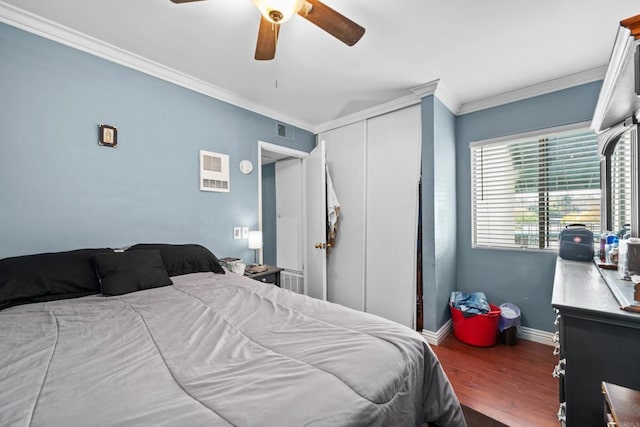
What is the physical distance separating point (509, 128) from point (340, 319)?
2794 mm

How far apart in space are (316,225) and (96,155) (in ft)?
7.03

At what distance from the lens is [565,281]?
147 centimetres

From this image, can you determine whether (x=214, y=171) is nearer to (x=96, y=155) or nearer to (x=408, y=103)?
(x=96, y=155)

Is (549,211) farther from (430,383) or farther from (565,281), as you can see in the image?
(430,383)

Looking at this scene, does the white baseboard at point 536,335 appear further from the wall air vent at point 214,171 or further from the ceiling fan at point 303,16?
the wall air vent at point 214,171

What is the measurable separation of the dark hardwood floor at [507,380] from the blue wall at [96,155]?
236cm

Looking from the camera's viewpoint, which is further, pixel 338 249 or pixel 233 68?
pixel 338 249

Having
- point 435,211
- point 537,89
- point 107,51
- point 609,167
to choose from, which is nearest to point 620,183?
point 609,167

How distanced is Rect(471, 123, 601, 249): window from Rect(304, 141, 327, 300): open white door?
172 centimetres

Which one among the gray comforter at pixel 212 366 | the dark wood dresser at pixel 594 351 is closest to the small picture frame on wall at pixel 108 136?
the gray comforter at pixel 212 366

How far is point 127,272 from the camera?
5.67 feet

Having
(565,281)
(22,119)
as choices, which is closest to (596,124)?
(565,281)

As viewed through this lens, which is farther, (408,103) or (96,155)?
(408,103)

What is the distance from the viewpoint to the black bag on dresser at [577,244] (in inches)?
82.0
